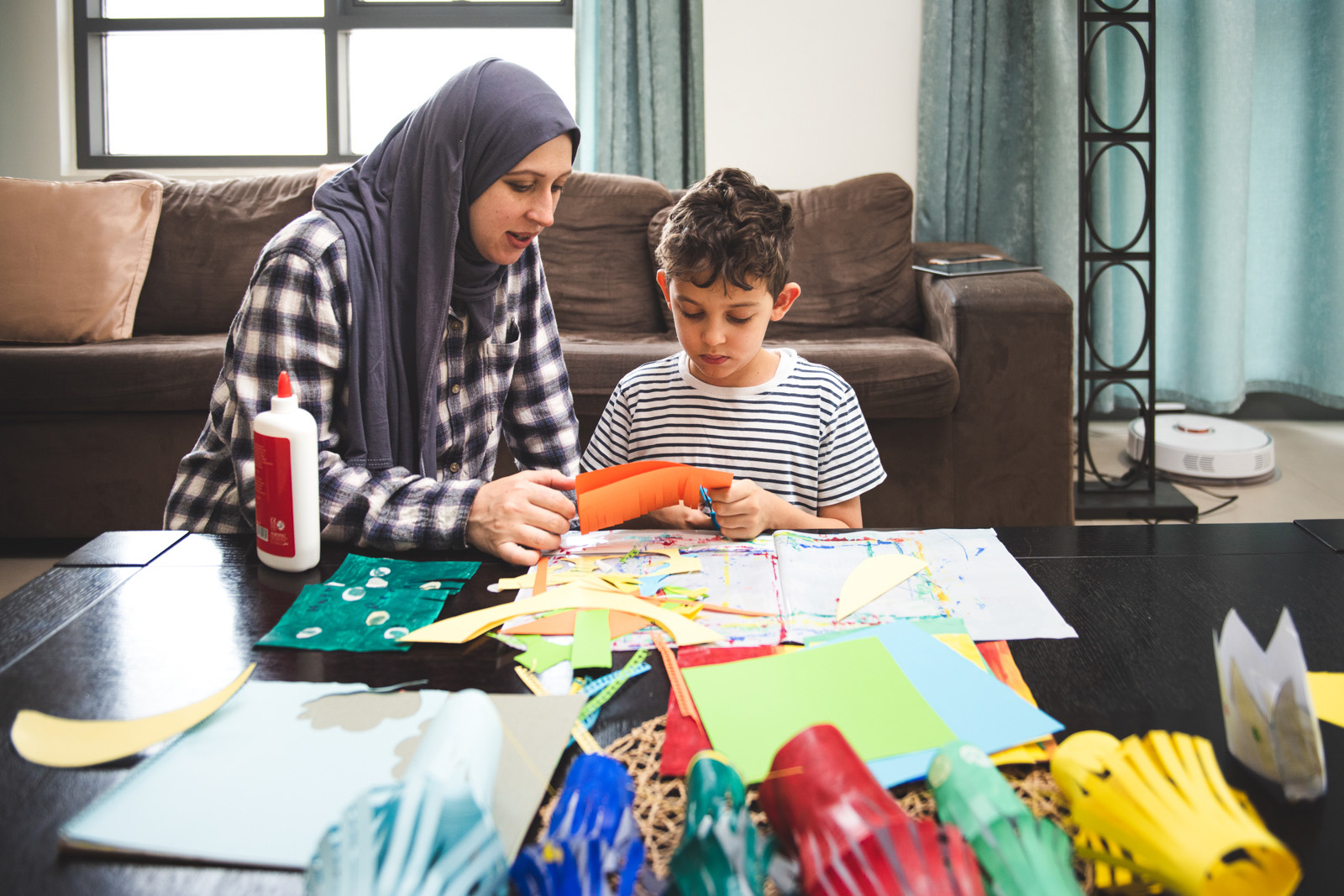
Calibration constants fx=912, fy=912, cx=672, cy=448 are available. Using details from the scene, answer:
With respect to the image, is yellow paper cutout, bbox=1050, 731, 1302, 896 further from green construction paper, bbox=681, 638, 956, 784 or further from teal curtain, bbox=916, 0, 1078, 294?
teal curtain, bbox=916, 0, 1078, 294

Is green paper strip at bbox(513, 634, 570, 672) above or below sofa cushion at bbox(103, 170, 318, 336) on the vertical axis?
below

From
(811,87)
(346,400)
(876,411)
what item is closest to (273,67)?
(811,87)

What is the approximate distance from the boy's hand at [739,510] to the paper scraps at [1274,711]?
45 centimetres

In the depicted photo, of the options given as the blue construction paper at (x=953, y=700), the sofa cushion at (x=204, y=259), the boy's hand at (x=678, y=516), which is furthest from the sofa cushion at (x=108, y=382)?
the blue construction paper at (x=953, y=700)

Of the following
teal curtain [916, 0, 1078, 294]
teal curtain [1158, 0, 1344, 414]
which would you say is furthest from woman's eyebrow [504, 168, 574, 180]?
teal curtain [1158, 0, 1344, 414]

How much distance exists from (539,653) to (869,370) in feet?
5.36

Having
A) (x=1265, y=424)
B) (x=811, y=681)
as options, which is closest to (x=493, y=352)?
(x=811, y=681)

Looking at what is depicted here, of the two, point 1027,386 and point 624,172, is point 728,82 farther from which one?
point 1027,386

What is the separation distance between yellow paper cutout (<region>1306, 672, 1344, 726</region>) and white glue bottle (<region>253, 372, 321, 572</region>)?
79 cm

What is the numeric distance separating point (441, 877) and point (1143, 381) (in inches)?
140

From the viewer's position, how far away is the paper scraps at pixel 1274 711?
50 centimetres

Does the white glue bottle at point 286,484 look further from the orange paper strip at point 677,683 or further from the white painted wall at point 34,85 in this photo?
the white painted wall at point 34,85

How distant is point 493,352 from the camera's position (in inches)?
51.9

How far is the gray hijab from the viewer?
1104 mm
